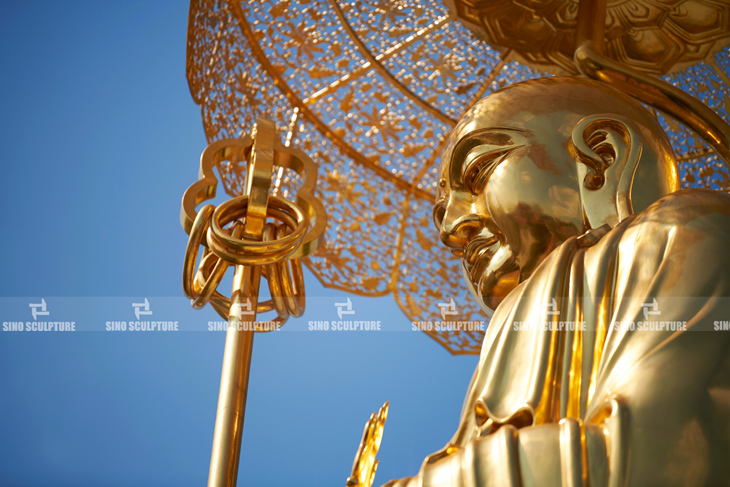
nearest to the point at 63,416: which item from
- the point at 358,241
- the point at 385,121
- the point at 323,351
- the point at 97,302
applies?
the point at 97,302

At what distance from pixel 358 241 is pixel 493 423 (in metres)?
1.13

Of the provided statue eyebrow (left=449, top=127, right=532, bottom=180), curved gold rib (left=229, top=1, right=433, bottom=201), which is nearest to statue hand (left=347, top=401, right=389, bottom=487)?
statue eyebrow (left=449, top=127, right=532, bottom=180)

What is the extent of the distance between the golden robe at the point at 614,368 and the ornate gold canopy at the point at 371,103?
0.91 m

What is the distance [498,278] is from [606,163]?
222 mm

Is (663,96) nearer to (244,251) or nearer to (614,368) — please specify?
(614,368)

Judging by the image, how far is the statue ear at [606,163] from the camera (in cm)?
114

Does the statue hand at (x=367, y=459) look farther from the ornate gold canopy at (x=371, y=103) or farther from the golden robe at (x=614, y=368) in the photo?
the ornate gold canopy at (x=371, y=103)

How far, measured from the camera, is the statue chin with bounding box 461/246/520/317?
121cm

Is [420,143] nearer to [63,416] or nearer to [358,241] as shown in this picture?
[358,241]

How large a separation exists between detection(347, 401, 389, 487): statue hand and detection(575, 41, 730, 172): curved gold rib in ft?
1.73

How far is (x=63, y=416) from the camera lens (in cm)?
238

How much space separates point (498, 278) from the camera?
1.22 m

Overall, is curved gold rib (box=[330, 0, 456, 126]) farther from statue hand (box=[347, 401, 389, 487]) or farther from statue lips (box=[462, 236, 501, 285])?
statue hand (box=[347, 401, 389, 487])

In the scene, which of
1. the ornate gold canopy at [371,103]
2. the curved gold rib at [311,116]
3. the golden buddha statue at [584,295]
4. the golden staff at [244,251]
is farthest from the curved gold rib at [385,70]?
the golden staff at [244,251]
